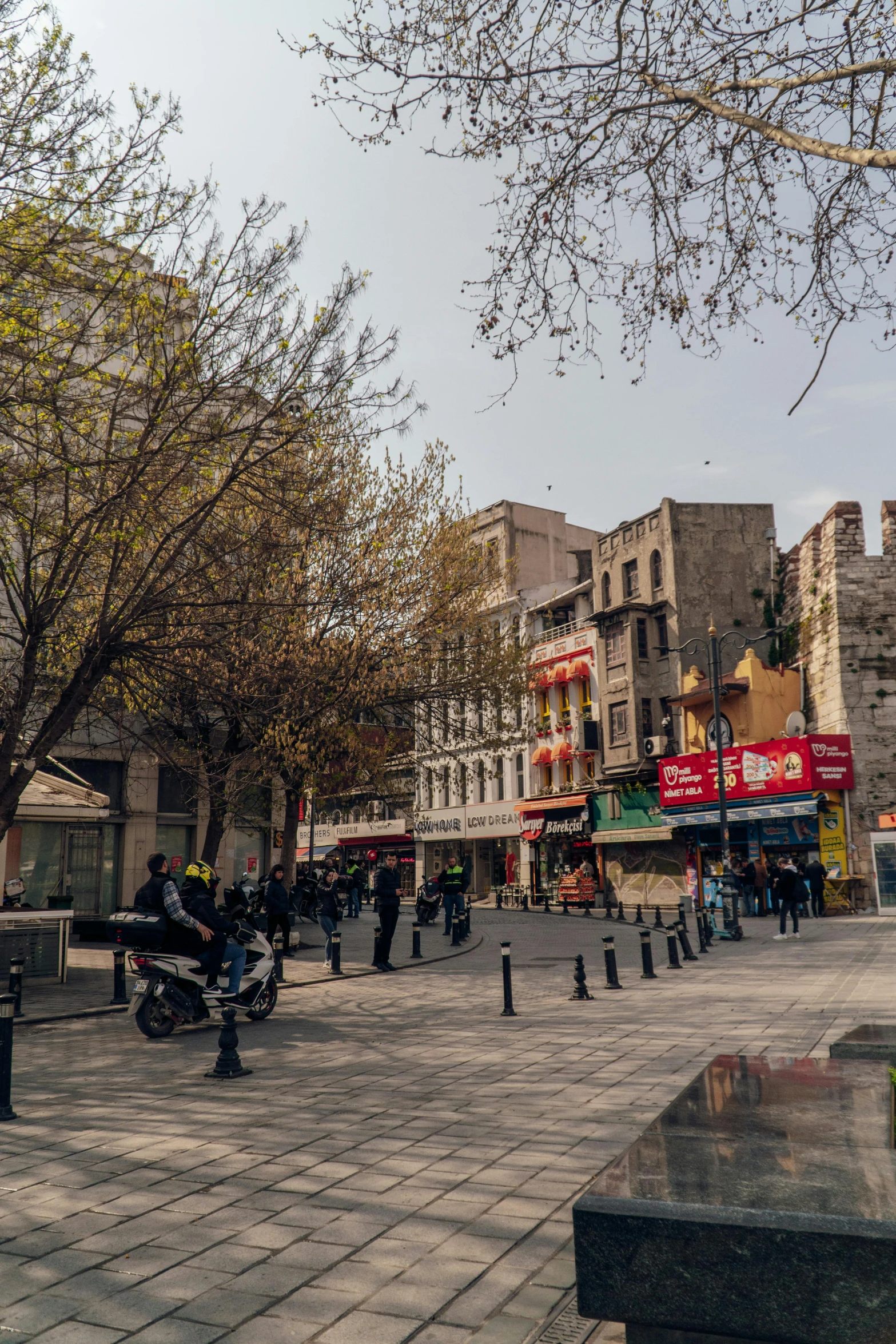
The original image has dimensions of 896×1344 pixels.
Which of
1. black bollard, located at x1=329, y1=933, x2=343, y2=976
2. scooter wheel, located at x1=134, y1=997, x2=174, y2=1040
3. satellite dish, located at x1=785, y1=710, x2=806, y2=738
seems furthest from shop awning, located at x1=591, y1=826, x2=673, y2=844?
scooter wheel, located at x1=134, y1=997, x2=174, y2=1040

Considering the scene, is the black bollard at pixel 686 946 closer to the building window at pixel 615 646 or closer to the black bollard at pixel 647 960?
the black bollard at pixel 647 960

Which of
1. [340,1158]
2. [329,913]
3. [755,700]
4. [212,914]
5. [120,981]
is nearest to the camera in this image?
[340,1158]

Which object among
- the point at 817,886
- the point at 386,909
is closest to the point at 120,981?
the point at 386,909

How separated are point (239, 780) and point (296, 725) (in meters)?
1.69

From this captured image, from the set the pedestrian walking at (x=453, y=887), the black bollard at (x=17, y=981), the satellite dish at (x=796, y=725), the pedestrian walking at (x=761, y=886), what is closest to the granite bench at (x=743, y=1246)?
the black bollard at (x=17, y=981)

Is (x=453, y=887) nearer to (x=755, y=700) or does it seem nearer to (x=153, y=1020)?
(x=153, y=1020)

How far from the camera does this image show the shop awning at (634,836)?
38.2 meters

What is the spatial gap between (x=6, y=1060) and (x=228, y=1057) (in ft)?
6.03

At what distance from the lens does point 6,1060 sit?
22.2ft

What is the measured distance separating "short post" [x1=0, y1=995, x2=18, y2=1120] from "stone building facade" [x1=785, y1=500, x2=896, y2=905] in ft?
89.1

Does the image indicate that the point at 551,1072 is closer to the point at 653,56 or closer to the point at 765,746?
the point at 653,56

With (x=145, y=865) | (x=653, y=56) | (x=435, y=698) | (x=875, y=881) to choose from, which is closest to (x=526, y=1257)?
(x=653, y=56)

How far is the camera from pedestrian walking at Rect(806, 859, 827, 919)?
26.9 meters

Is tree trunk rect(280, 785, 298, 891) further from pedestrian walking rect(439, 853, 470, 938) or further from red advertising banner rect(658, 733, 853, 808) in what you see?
red advertising banner rect(658, 733, 853, 808)
